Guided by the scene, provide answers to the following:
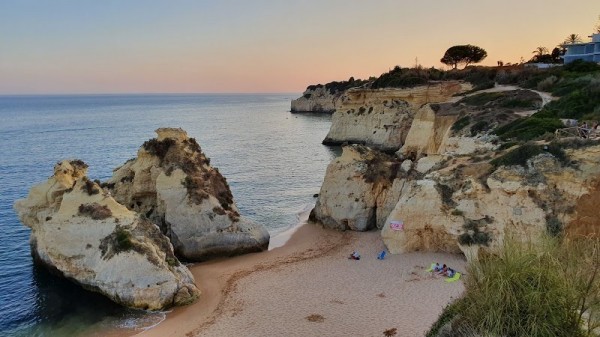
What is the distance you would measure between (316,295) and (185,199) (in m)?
9.34

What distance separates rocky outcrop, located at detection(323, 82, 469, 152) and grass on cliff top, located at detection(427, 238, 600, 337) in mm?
46376

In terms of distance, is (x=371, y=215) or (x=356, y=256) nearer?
(x=356, y=256)

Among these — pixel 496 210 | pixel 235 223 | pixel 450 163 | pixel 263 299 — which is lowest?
pixel 263 299

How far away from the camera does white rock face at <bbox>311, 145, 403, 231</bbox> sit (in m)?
28.4

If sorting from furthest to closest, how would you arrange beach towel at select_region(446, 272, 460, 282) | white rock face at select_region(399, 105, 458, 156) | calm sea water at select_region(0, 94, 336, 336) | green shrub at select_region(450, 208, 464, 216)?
white rock face at select_region(399, 105, 458, 156) < green shrub at select_region(450, 208, 464, 216) < beach towel at select_region(446, 272, 460, 282) < calm sea water at select_region(0, 94, 336, 336)

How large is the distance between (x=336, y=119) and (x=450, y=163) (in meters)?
48.8

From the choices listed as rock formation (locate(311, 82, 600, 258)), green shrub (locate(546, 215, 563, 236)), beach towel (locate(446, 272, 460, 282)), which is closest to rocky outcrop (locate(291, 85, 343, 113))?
rock formation (locate(311, 82, 600, 258))

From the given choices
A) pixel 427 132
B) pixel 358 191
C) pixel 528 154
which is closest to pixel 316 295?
pixel 358 191

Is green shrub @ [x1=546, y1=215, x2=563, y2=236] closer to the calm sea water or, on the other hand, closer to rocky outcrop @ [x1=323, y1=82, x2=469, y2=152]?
the calm sea water

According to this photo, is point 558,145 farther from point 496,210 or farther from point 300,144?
point 300,144

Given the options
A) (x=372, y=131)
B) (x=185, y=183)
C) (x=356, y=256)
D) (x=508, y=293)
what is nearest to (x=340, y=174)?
(x=356, y=256)

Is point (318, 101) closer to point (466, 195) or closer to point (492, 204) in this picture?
point (466, 195)

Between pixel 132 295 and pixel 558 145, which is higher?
pixel 558 145

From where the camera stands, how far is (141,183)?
2694 cm
